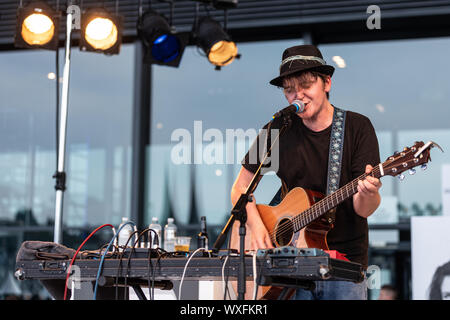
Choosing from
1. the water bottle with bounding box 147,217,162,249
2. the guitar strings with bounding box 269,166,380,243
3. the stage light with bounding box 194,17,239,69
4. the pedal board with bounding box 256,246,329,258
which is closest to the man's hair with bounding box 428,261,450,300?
the water bottle with bounding box 147,217,162,249

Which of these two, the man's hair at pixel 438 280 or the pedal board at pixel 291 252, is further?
the man's hair at pixel 438 280

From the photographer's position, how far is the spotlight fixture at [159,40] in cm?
547

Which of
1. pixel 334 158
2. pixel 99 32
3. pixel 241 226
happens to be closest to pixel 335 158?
pixel 334 158

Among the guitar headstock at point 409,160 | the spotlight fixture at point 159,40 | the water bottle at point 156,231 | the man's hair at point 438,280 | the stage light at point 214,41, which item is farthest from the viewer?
the stage light at point 214,41

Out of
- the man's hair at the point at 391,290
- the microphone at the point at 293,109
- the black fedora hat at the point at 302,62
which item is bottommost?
the man's hair at the point at 391,290

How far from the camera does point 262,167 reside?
8.84 feet

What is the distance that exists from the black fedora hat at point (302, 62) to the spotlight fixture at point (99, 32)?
6.29ft

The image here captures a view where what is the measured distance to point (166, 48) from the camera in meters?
5.58

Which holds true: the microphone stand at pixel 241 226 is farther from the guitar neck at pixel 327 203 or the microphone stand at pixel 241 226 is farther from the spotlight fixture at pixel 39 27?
the spotlight fixture at pixel 39 27

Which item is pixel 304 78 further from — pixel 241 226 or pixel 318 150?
pixel 241 226

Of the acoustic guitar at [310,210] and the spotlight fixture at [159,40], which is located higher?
the spotlight fixture at [159,40]

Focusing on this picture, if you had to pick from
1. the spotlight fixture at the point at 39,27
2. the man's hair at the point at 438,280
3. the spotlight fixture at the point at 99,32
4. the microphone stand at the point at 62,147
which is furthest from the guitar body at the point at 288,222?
the man's hair at the point at 438,280

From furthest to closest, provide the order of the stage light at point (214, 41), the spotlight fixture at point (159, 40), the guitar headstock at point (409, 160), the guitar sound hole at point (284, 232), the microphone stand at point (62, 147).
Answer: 1. the stage light at point (214, 41)
2. the spotlight fixture at point (159, 40)
3. the microphone stand at point (62, 147)
4. the guitar sound hole at point (284, 232)
5. the guitar headstock at point (409, 160)

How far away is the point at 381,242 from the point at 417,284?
0.92m
